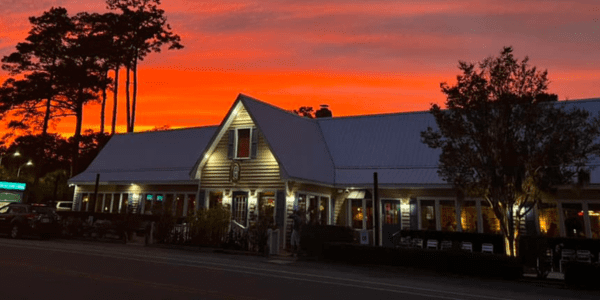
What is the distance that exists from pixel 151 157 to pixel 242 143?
1122 cm

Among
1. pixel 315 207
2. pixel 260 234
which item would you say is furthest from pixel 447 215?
pixel 260 234

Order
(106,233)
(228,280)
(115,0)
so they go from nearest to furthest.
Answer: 1. (228,280)
2. (106,233)
3. (115,0)

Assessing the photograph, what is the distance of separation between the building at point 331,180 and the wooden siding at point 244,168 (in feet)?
0.19

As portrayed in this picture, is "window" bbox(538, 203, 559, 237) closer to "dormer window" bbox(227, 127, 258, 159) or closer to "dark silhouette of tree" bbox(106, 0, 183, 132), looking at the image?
"dormer window" bbox(227, 127, 258, 159)

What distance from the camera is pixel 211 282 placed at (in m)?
10.3

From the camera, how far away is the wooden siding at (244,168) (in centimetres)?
2403

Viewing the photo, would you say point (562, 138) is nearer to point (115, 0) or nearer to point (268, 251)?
point (268, 251)

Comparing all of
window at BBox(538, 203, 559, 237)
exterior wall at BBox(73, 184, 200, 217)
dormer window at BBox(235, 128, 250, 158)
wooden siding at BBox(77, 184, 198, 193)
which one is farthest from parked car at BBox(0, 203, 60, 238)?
window at BBox(538, 203, 559, 237)

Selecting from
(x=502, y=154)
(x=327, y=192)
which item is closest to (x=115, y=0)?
(x=327, y=192)

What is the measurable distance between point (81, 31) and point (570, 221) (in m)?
53.8

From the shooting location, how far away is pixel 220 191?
25.8m

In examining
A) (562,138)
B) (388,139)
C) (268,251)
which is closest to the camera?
(562,138)

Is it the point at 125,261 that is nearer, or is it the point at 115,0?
the point at 125,261

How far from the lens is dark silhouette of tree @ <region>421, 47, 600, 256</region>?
1539 cm
